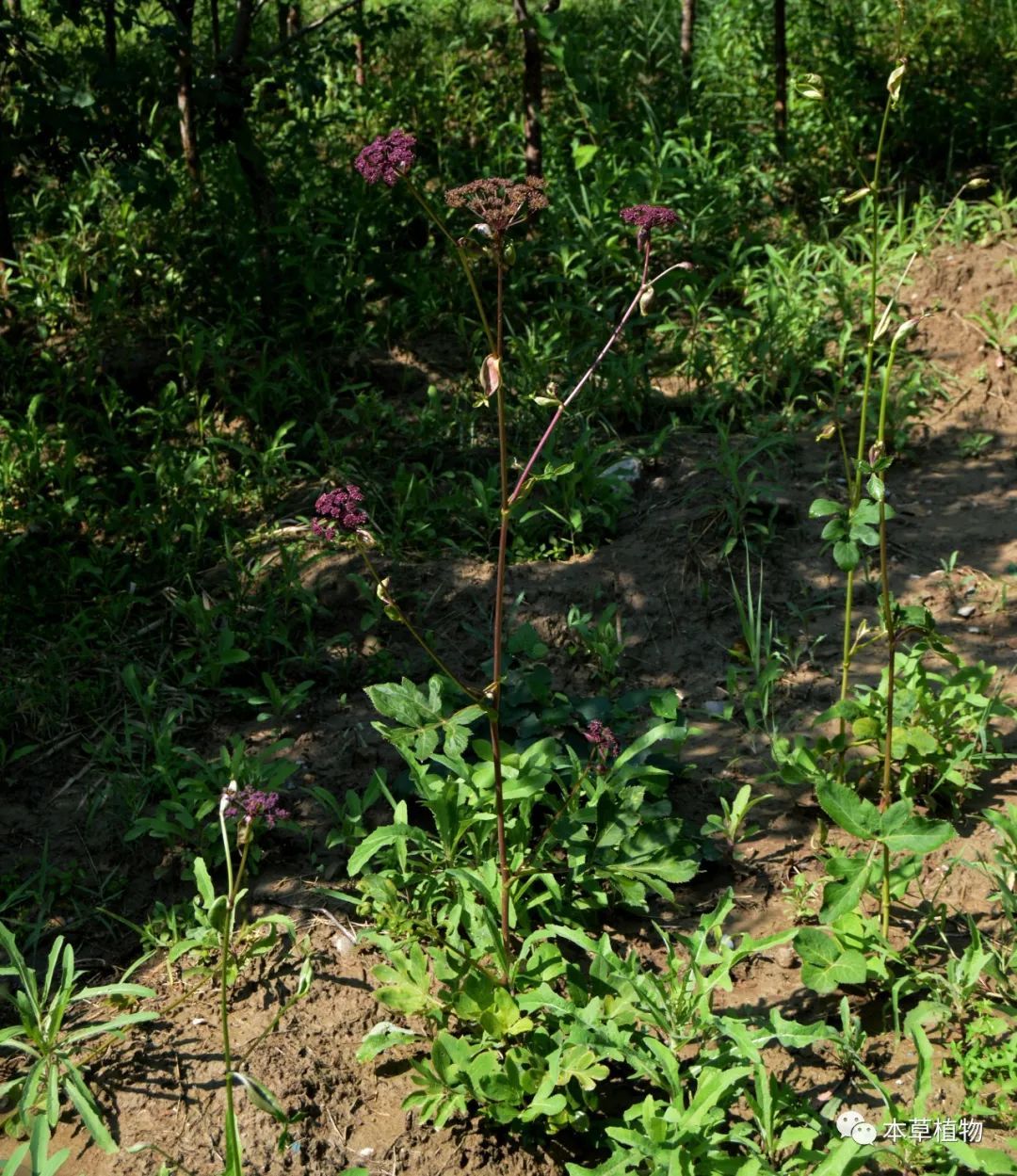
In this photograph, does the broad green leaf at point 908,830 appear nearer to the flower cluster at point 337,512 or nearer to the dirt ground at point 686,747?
the dirt ground at point 686,747

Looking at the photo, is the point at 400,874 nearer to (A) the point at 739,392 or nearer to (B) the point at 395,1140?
(B) the point at 395,1140

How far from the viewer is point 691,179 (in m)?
5.71

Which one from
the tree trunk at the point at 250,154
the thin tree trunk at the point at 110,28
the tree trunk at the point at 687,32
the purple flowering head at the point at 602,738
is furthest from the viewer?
the tree trunk at the point at 687,32

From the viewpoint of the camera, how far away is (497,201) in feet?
7.64

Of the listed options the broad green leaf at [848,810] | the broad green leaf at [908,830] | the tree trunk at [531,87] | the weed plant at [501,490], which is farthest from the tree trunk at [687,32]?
the broad green leaf at [908,830]

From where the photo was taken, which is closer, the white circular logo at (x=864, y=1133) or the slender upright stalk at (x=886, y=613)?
the white circular logo at (x=864, y=1133)

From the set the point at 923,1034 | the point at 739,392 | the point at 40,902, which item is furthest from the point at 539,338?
the point at 923,1034

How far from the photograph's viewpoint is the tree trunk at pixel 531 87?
5.52 metres

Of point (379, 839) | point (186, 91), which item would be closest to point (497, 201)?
point (379, 839)

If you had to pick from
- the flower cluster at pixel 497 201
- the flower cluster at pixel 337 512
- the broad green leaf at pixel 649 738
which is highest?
the flower cluster at pixel 497 201

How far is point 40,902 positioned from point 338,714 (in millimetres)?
954

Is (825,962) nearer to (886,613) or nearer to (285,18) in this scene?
(886,613)

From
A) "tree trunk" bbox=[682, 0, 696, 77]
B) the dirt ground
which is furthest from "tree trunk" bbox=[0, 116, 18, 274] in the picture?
"tree trunk" bbox=[682, 0, 696, 77]

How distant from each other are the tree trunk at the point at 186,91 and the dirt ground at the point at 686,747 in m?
2.13
